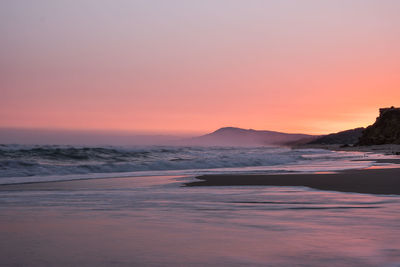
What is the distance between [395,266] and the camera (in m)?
2.84

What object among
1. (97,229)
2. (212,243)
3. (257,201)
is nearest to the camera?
(212,243)

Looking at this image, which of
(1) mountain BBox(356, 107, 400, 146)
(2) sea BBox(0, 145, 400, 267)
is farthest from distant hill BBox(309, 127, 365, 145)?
(2) sea BBox(0, 145, 400, 267)

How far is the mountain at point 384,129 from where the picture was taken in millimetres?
60844

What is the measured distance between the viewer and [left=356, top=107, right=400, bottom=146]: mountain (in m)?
60.8

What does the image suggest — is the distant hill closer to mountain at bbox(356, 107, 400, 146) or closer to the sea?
mountain at bbox(356, 107, 400, 146)

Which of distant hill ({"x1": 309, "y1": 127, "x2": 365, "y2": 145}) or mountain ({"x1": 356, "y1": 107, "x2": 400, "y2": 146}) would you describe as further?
distant hill ({"x1": 309, "y1": 127, "x2": 365, "y2": 145})

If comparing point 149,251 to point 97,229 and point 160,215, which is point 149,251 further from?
point 160,215

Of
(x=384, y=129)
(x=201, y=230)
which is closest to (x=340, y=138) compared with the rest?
(x=384, y=129)

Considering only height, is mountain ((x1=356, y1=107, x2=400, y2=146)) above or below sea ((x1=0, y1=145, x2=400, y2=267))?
above

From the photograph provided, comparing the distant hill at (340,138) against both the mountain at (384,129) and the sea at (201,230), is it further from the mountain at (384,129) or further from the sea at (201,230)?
the sea at (201,230)

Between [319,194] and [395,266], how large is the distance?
4769 millimetres

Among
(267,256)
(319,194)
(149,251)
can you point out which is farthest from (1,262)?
(319,194)

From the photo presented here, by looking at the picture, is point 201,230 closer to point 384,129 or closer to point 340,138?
point 384,129

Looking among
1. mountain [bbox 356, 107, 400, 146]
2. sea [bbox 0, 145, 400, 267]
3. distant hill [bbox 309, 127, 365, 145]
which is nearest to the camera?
sea [bbox 0, 145, 400, 267]
